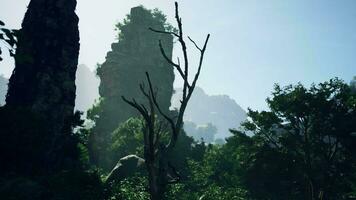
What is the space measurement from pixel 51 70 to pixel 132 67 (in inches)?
Answer: 1633

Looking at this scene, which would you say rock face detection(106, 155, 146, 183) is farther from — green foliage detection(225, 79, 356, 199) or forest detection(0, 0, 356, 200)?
green foliage detection(225, 79, 356, 199)

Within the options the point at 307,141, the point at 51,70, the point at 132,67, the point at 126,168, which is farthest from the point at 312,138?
the point at 132,67

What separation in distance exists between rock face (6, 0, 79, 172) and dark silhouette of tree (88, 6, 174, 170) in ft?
108

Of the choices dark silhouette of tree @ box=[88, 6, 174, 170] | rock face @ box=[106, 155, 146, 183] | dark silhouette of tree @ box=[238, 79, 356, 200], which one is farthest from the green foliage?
dark silhouette of tree @ box=[88, 6, 174, 170]

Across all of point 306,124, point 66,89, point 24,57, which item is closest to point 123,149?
point 66,89

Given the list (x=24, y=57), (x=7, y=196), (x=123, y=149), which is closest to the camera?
(x=24, y=57)

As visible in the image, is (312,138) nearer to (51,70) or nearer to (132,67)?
(51,70)

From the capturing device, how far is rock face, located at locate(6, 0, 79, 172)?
29406mm

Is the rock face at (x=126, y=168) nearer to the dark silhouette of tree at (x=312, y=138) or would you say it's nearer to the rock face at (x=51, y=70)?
the rock face at (x=51, y=70)

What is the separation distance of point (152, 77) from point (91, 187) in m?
53.4

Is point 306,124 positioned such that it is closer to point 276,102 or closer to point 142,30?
point 276,102

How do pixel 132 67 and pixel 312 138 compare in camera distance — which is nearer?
pixel 312 138

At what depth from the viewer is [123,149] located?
48469 mm

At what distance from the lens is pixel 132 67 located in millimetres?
71812
